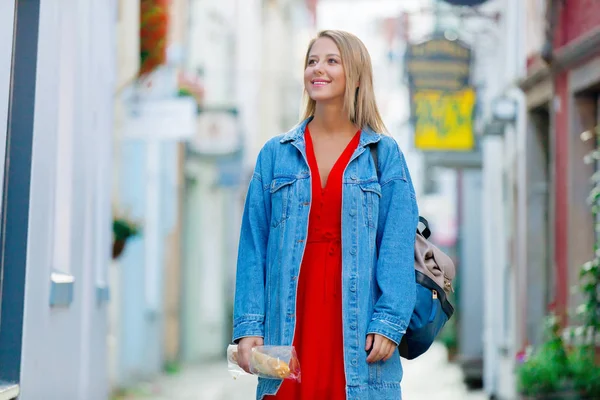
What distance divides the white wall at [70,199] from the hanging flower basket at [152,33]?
3.27 metres

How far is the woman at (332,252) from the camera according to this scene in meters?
3.82

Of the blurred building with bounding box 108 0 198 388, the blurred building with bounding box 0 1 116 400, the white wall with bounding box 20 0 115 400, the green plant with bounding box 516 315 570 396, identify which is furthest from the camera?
the blurred building with bounding box 108 0 198 388

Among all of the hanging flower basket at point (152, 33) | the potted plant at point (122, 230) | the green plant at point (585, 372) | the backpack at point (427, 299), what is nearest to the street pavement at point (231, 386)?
the potted plant at point (122, 230)

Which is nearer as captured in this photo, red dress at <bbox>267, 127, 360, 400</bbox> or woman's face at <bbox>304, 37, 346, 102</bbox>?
red dress at <bbox>267, 127, 360, 400</bbox>

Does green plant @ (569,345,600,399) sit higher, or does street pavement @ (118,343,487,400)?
green plant @ (569,345,600,399)

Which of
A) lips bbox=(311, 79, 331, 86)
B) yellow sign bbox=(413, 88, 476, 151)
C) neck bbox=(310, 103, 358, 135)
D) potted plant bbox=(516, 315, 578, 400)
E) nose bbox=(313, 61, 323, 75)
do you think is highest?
yellow sign bbox=(413, 88, 476, 151)

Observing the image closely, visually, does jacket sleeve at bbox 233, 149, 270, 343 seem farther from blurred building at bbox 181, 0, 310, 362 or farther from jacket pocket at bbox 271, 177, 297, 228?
blurred building at bbox 181, 0, 310, 362

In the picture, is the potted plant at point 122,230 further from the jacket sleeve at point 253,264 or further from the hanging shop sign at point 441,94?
the jacket sleeve at point 253,264

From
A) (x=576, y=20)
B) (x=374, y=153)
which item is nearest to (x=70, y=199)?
(x=374, y=153)

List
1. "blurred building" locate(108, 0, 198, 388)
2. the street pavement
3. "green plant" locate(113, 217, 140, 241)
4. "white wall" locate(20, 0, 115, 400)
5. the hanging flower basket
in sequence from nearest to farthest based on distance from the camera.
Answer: "white wall" locate(20, 0, 115, 400)
"green plant" locate(113, 217, 140, 241)
the hanging flower basket
"blurred building" locate(108, 0, 198, 388)
the street pavement

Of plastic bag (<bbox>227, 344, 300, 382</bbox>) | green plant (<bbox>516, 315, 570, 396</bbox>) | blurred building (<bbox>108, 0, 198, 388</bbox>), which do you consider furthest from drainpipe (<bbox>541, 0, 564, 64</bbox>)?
plastic bag (<bbox>227, 344, 300, 382</bbox>)

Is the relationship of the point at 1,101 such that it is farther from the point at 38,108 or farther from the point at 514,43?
the point at 514,43

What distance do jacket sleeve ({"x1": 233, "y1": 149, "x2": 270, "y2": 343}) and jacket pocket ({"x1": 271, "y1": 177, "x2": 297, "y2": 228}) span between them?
6 cm

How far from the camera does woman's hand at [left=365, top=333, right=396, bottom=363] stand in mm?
3799
